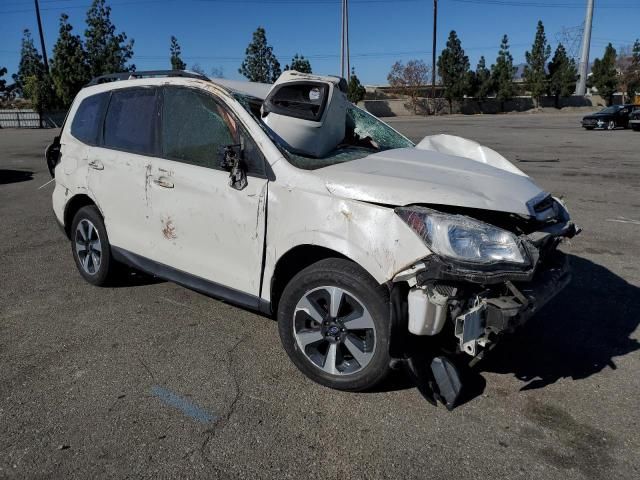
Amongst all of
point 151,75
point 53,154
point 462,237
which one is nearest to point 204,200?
point 151,75

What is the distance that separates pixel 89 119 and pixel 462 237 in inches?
141

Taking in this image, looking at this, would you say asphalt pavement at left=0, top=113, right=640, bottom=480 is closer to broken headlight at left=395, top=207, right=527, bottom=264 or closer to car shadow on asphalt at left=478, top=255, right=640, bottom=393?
car shadow on asphalt at left=478, top=255, right=640, bottom=393

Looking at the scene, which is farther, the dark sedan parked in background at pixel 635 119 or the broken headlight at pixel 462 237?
the dark sedan parked in background at pixel 635 119

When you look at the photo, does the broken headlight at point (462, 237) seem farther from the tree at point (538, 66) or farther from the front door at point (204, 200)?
the tree at point (538, 66)

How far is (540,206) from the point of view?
340cm

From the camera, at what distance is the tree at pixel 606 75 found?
6688cm

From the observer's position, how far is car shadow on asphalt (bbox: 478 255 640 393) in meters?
3.57

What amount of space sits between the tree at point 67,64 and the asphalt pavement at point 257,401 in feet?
140

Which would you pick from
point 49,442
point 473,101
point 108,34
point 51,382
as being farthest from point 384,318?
point 473,101

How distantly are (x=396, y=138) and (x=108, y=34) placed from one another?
4796cm

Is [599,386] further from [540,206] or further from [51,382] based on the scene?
[51,382]

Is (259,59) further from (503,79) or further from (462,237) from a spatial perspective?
(462,237)

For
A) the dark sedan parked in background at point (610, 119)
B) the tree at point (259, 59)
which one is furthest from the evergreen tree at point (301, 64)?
the dark sedan parked in background at point (610, 119)

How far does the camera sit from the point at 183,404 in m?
3.15
